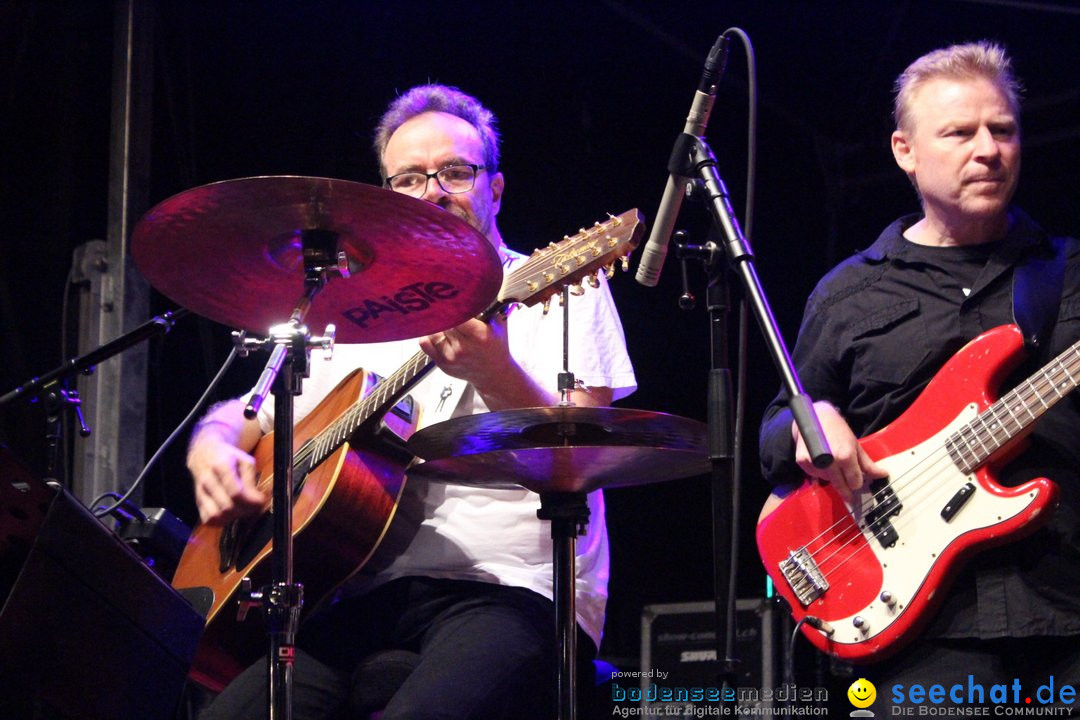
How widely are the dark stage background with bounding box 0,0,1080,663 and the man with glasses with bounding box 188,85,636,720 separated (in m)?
1.42

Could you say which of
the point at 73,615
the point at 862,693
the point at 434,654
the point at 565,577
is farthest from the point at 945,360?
the point at 73,615

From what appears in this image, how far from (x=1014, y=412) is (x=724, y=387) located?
0.79 m

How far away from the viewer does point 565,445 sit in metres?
2.27

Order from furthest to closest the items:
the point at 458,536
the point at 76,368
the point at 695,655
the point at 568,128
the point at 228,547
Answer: the point at 568,128 < the point at 695,655 < the point at 76,368 < the point at 228,547 < the point at 458,536

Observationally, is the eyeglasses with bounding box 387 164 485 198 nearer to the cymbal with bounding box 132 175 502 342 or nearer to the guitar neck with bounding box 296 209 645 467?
the guitar neck with bounding box 296 209 645 467

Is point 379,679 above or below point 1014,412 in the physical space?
below

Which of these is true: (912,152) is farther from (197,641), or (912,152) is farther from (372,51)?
(372,51)

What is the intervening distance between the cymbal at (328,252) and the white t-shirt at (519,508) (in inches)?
15.4

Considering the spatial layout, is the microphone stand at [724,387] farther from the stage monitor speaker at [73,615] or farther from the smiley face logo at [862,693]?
the stage monitor speaker at [73,615]

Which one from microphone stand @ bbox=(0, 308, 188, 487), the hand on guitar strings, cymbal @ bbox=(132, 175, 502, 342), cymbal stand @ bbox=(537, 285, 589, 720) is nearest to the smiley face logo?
the hand on guitar strings

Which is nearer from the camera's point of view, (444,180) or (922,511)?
(922,511)

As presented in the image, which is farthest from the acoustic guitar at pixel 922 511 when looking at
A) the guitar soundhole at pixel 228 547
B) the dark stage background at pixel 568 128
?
the dark stage background at pixel 568 128

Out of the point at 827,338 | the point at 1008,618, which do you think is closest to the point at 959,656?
the point at 1008,618

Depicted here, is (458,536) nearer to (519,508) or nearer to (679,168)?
Answer: (519,508)
